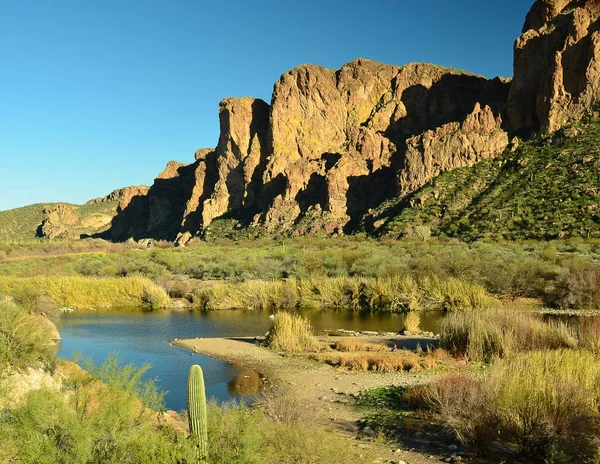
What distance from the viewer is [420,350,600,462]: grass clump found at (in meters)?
7.22

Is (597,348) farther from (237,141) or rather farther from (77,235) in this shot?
Answer: (77,235)

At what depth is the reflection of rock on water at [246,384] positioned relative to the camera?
1284 cm

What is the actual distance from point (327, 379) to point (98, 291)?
21.2m

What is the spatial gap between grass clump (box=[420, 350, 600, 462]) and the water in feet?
18.8

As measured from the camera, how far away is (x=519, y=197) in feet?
173

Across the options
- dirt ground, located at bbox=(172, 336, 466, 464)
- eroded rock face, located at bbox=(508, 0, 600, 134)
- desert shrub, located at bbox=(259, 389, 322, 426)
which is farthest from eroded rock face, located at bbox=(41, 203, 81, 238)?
desert shrub, located at bbox=(259, 389, 322, 426)

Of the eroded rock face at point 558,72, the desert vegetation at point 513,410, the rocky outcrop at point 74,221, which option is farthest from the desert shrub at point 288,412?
the rocky outcrop at point 74,221

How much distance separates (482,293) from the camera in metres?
25.4

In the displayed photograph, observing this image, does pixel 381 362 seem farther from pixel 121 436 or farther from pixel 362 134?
pixel 362 134

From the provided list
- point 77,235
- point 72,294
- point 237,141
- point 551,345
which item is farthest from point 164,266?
point 77,235

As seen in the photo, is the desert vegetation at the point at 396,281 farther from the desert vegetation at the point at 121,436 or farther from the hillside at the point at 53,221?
the hillside at the point at 53,221

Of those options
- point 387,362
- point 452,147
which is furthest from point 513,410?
point 452,147

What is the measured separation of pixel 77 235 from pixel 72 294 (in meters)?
108

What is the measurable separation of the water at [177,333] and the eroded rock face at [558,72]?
1958 inches
